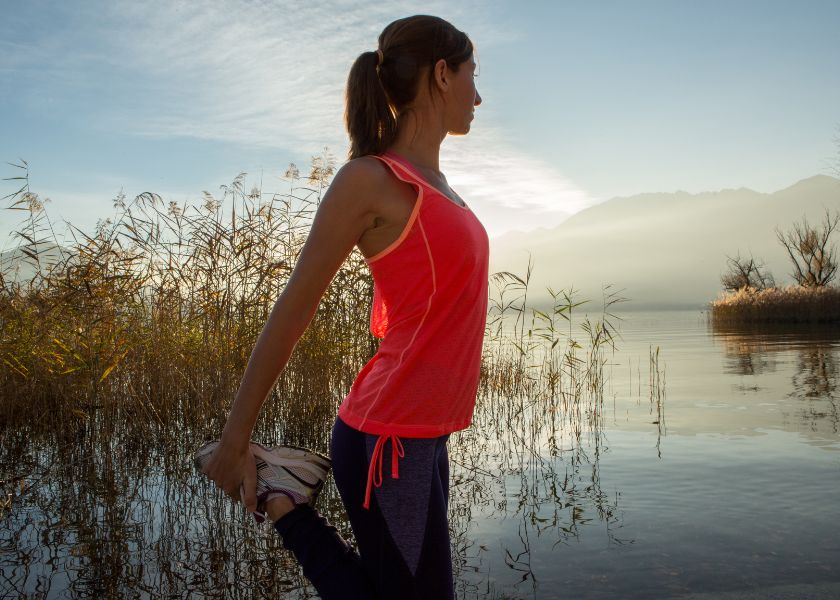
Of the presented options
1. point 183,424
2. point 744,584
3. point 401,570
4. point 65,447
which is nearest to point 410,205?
point 401,570

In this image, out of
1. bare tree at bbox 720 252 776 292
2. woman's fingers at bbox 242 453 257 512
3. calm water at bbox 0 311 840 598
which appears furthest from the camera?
bare tree at bbox 720 252 776 292

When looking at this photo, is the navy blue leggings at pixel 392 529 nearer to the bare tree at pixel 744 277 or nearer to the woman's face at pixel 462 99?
the woman's face at pixel 462 99

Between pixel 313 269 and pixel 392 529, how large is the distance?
51 cm

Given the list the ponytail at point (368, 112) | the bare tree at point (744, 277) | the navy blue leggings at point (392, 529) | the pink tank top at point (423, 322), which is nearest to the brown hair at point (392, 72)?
the ponytail at point (368, 112)

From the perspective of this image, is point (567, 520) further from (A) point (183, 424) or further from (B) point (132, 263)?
(B) point (132, 263)

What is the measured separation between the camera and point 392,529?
4.05 feet

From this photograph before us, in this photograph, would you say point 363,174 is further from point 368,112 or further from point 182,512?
point 182,512

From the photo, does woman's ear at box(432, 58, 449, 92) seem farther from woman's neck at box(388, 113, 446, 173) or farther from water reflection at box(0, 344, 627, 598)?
water reflection at box(0, 344, 627, 598)

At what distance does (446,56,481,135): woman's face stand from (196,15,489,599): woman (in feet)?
0.55

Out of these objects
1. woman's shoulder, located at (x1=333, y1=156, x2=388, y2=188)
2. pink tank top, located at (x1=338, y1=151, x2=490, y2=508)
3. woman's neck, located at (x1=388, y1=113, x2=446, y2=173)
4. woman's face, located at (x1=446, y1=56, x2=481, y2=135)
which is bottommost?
pink tank top, located at (x1=338, y1=151, x2=490, y2=508)

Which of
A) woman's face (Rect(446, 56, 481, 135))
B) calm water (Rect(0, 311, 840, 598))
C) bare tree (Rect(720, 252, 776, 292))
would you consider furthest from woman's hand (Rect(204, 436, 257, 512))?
bare tree (Rect(720, 252, 776, 292))

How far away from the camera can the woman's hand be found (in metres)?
1.29

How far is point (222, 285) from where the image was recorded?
17.4 ft

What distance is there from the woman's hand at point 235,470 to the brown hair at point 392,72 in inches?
25.0
